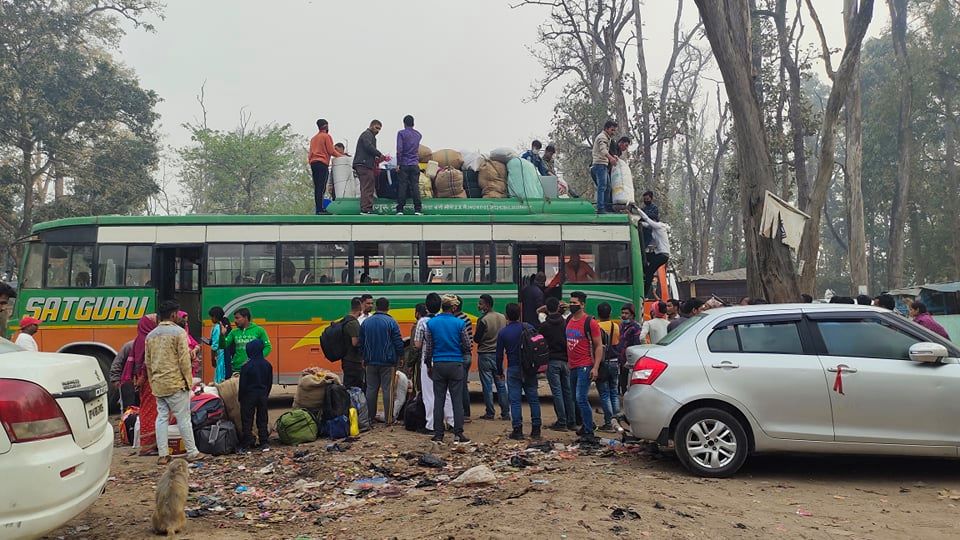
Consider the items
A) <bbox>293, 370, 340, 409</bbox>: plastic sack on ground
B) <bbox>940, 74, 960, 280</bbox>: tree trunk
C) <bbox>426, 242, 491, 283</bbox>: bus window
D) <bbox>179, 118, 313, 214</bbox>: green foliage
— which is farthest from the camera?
<bbox>179, 118, 313, 214</bbox>: green foliage

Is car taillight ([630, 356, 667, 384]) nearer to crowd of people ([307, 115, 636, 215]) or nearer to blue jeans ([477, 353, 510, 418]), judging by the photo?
blue jeans ([477, 353, 510, 418])

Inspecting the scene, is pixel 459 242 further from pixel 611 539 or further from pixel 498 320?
pixel 611 539

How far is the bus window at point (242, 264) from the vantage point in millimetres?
11695

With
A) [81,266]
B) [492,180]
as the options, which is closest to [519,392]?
[492,180]

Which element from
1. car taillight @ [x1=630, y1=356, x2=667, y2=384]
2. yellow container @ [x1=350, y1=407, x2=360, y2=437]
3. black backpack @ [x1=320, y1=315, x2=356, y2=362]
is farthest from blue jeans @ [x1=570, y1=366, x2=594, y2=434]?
black backpack @ [x1=320, y1=315, x2=356, y2=362]

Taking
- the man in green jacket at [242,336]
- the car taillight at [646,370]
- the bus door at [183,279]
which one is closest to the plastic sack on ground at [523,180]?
the bus door at [183,279]

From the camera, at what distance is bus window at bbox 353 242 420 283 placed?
11945 millimetres

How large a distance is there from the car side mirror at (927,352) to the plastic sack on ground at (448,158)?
30.2 feet

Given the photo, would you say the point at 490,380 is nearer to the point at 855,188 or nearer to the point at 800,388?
the point at 800,388

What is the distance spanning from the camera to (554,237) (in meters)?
12.3

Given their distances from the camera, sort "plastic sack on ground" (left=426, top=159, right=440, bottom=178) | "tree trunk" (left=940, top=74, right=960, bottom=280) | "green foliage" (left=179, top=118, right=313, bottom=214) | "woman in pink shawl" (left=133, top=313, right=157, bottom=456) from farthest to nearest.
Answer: "green foliage" (left=179, top=118, right=313, bottom=214)
"tree trunk" (left=940, top=74, right=960, bottom=280)
"plastic sack on ground" (left=426, top=159, right=440, bottom=178)
"woman in pink shawl" (left=133, top=313, right=157, bottom=456)

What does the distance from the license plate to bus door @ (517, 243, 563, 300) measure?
27.7ft

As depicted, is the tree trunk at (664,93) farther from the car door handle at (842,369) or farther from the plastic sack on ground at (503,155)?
the car door handle at (842,369)

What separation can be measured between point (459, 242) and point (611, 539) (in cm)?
806
